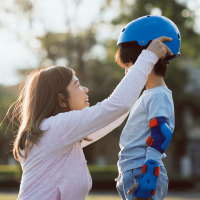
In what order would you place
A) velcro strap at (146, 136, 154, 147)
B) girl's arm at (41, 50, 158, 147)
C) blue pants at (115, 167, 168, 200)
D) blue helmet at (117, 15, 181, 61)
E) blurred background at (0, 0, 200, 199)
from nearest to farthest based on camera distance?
girl's arm at (41, 50, 158, 147), velcro strap at (146, 136, 154, 147), blue pants at (115, 167, 168, 200), blue helmet at (117, 15, 181, 61), blurred background at (0, 0, 200, 199)

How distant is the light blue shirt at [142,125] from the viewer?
8.23 ft

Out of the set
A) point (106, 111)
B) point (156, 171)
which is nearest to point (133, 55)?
point (106, 111)

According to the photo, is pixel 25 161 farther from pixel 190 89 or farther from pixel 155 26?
pixel 190 89

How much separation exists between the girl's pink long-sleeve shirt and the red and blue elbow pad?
1.39 ft

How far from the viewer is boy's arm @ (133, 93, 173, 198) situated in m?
2.34

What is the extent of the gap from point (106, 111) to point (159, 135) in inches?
24.0

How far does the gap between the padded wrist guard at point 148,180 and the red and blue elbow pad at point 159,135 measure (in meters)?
0.13

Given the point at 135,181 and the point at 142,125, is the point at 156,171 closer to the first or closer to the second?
the point at 135,181

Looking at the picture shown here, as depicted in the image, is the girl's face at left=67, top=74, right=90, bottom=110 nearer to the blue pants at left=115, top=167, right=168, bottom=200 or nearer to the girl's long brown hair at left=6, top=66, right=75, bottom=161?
the girl's long brown hair at left=6, top=66, right=75, bottom=161

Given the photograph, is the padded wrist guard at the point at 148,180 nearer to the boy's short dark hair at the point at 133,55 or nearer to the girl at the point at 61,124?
the girl at the point at 61,124

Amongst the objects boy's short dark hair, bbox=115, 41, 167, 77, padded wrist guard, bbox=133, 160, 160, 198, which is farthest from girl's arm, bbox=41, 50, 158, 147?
boy's short dark hair, bbox=115, 41, 167, 77

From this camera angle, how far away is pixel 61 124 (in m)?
2.18

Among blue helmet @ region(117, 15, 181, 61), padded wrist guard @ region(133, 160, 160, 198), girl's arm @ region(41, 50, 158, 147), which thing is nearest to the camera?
girl's arm @ region(41, 50, 158, 147)

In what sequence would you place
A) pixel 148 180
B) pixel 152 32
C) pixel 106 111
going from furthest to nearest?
pixel 152 32
pixel 148 180
pixel 106 111
